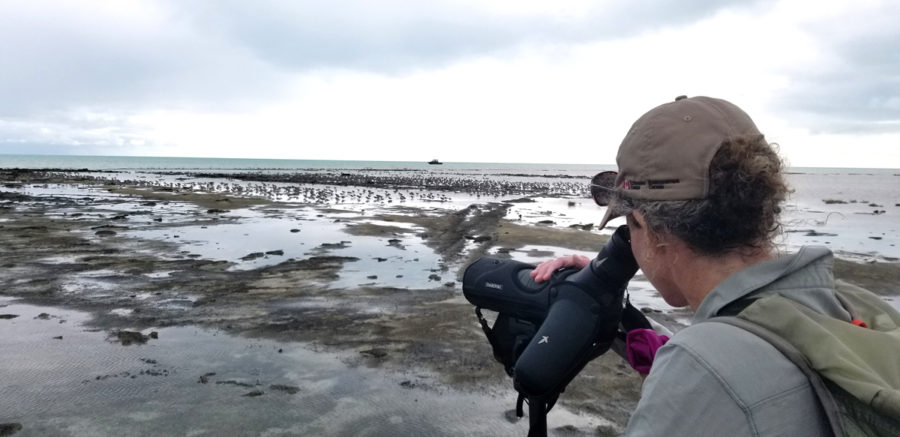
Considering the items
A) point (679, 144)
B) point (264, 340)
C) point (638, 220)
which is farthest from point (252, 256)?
point (679, 144)

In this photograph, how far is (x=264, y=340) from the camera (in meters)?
6.48

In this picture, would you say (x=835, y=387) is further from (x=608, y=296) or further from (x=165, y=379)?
(x=165, y=379)

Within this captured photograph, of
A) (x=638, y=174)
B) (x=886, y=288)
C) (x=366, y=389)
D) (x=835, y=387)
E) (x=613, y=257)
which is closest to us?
(x=835, y=387)

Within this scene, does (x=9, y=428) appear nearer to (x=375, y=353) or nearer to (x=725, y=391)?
(x=375, y=353)

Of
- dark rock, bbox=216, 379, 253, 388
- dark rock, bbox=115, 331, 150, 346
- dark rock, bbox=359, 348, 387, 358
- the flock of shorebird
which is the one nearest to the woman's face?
dark rock, bbox=216, 379, 253, 388

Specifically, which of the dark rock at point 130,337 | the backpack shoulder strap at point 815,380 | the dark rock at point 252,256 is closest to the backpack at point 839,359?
the backpack shoulder strap at point 815,380

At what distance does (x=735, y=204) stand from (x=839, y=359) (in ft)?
1.55

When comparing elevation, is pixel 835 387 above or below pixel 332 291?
above

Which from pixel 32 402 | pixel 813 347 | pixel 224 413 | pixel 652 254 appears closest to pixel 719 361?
pixel 813 347

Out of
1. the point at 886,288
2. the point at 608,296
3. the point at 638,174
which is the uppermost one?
the point at 638,174

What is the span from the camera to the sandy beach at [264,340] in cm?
464

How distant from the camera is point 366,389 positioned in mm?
5199

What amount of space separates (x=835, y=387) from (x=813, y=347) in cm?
8

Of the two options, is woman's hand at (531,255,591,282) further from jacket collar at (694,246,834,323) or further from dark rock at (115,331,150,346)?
dark rock at (115,331,150,346)
